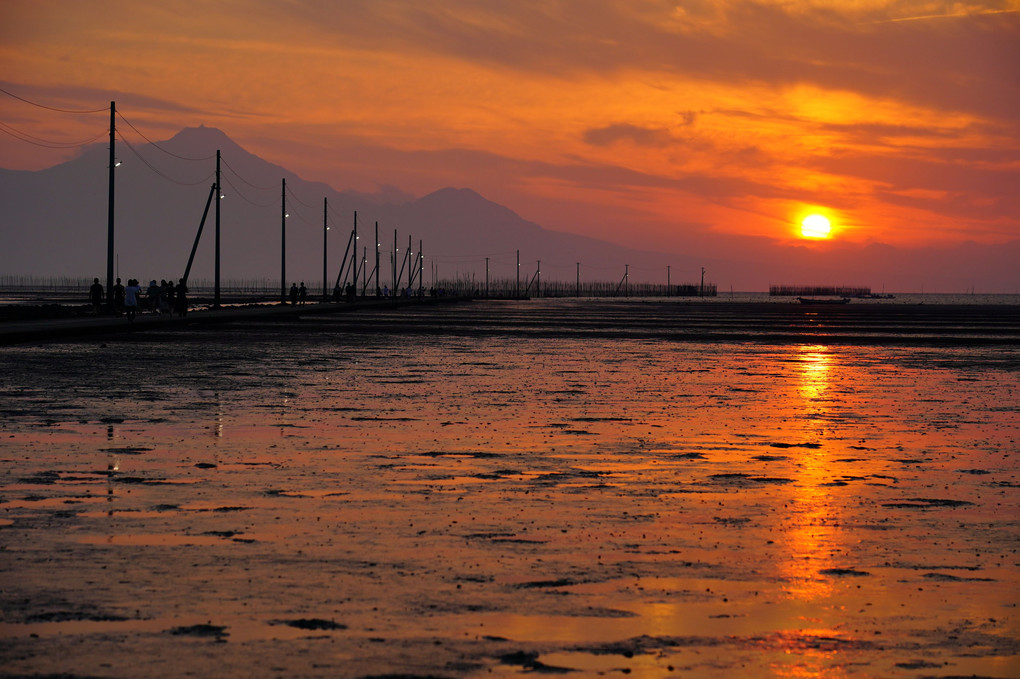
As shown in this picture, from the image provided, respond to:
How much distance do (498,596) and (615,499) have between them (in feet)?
12.4

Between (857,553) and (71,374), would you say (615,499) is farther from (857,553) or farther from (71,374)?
(71,374)

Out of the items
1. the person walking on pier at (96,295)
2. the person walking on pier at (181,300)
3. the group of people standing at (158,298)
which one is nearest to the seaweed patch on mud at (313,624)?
the group of people standing at (158,298)

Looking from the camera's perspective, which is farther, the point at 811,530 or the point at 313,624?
the point at 811,530

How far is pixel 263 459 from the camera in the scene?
Result: 13.5 m

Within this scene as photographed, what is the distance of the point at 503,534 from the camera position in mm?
9461

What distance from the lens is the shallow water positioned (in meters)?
6.43

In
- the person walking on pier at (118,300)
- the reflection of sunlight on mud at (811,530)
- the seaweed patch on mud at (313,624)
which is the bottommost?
the reflection of sunlight on mud at (811,530)

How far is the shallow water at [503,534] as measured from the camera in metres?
6.43

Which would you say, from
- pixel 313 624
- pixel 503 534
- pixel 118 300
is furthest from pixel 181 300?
pixel 313 624

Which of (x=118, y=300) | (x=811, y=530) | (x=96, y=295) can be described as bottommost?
(x=811, y=530)

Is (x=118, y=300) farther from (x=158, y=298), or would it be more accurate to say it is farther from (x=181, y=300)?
(x=158, y=298)

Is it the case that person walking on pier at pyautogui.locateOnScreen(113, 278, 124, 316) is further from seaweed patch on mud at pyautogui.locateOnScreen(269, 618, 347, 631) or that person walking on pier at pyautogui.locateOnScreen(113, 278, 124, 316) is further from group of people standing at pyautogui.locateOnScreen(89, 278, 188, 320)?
seaweed patch on mud at pyautogui.locateOnScreen(269, 618, 347, 631)

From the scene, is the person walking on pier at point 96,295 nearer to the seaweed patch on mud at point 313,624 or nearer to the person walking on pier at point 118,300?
the person walking on pier at point 118,300

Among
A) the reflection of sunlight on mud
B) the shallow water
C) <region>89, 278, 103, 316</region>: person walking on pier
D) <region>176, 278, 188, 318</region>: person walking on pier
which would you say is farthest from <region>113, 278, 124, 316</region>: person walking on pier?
the reflection of sunlight on mud
